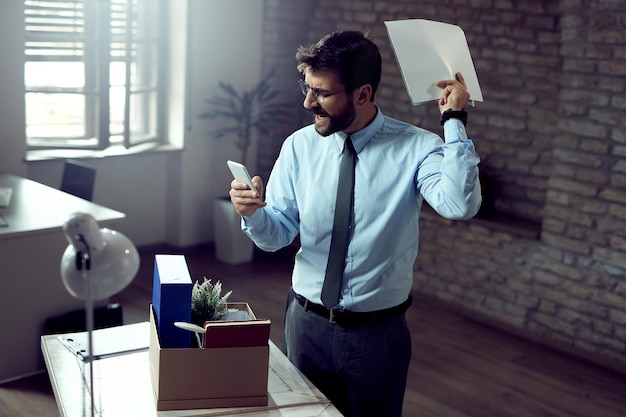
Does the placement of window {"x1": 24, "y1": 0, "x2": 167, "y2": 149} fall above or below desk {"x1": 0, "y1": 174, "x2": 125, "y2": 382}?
above

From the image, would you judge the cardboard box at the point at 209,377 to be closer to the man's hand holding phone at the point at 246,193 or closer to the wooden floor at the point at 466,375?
the man's hand holding phone at the point at 246,193

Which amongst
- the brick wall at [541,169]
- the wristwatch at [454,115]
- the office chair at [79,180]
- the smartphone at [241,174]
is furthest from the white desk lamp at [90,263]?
the brick wall at [541,169]

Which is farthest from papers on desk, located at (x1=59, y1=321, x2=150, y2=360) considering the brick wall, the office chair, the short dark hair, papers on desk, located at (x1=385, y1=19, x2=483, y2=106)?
the brick wall

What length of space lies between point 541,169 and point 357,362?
126 inches

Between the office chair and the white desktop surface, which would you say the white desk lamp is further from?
the office chair

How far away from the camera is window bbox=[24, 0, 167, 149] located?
5664 millimetres

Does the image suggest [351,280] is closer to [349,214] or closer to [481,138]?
[349,214]

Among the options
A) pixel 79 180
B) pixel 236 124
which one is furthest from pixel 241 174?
pixel 236 124

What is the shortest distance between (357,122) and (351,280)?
50 cm

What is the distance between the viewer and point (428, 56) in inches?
94.6

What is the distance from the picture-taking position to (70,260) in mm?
1643

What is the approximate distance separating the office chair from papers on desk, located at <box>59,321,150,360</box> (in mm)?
2347

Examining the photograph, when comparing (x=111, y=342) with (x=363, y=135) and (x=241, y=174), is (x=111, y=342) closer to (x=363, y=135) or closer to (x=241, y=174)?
(x=241, y=174)

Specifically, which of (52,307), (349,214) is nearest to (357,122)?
(349,214)
